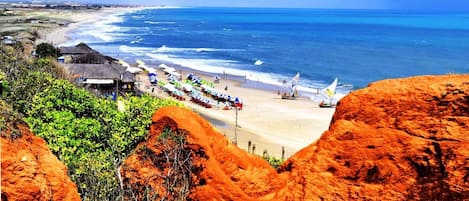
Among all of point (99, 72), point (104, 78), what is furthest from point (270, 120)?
point (99, 72)

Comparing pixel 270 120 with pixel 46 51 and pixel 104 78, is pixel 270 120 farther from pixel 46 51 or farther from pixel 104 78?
pixel 46 51

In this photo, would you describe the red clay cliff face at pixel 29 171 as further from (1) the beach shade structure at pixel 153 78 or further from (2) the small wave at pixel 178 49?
(2) the small wave at pixel 178 49

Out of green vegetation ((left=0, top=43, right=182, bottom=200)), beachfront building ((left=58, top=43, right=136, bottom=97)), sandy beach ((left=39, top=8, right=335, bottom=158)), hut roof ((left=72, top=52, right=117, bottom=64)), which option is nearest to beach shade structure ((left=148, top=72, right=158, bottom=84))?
sandy beach ((left=39, top=8, right=335, bottom=158))

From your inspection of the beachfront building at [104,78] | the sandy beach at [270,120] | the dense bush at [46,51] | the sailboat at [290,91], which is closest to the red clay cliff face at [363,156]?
the sandy beach at [270,120]

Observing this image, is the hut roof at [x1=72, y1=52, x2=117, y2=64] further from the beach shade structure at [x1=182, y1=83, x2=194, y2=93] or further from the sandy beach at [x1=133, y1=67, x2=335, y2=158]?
the beach shade structure at [x1=182, y1=83, x2=194, y2=93]

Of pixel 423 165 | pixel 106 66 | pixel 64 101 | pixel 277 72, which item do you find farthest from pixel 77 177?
pixel 277 72

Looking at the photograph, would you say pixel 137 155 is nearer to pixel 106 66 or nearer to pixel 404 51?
pixel 106 66
